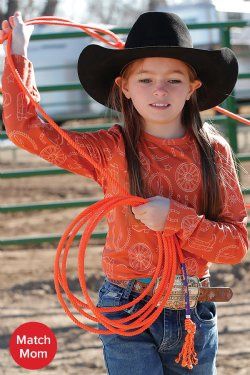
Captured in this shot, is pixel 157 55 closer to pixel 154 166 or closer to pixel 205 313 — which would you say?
pixel 154 166

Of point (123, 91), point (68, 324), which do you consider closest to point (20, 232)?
point (68, 324)

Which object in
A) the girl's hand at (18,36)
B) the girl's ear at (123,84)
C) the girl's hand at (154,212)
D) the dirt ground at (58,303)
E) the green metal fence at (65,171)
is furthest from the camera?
the green metal fence at (65,171)

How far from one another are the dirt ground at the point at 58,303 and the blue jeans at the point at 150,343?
1.27m

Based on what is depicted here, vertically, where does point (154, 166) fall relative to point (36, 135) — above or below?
below

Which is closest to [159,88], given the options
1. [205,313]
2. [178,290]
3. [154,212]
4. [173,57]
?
[173,57]

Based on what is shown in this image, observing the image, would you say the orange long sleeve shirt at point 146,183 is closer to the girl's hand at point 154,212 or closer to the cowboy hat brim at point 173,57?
the girl's hand at point 154,212

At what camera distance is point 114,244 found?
2.65 metres

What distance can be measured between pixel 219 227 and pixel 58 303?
10.2ft

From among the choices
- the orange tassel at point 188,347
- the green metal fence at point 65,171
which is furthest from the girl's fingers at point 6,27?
the green metal fence at point 65,171

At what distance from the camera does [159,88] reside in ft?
8.36

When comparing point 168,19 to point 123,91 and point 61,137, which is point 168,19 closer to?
point 123,91

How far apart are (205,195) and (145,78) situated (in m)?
0.39

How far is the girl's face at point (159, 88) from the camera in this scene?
101 inches

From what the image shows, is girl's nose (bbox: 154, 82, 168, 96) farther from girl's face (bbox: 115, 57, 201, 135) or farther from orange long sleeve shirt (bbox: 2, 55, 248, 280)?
orange long sleeve shirt (bbox: 2, 55, 248, 280)
